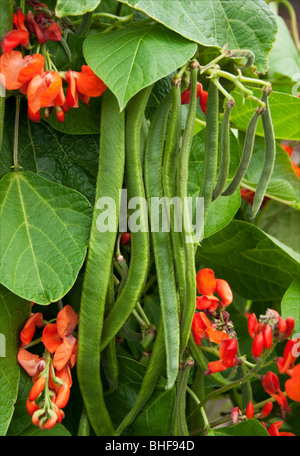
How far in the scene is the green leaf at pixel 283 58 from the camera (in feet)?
3.43

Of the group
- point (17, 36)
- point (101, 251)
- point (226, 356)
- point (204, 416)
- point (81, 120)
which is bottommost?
point (204, 416)

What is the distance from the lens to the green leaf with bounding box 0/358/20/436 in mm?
676

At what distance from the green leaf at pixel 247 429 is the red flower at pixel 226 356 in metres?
0.09

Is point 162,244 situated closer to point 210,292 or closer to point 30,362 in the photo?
point 210,292

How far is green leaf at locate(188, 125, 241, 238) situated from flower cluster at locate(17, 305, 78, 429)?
0.24 meters

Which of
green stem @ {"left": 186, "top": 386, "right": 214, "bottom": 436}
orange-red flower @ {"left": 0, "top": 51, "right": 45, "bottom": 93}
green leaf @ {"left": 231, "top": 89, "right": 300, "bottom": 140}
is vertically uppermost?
orange-red flower @ {"left": 0, "top": 51, "right": 45, "bottom": 93}

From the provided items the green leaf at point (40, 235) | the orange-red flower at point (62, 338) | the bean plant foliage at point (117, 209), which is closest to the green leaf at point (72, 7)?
the bean plant foliage at point (117, 209)

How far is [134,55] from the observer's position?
0.65 m

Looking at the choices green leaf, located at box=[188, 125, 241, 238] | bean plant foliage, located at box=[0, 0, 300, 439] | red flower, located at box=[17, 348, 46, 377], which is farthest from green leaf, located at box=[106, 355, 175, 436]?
green leaf, located at box=[188, 125, 241, 238]

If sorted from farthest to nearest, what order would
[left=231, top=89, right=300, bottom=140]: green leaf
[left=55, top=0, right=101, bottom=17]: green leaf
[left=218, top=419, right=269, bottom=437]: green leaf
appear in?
1. [left=231, top=89, right=300, bottom=140]: green leaf
2. [left=218, top=419, right=269, bottom=437]: green leaf
3. [left=55, top=0, right=101, bottom=17]: green leaf

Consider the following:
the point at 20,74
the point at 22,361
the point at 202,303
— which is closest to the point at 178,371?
the point at 202,303

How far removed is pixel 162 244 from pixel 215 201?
164 millimetres

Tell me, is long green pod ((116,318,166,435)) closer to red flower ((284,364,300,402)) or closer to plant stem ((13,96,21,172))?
red flower ((284,364,300,402))

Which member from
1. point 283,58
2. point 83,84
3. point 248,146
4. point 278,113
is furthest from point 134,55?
point 283,58
